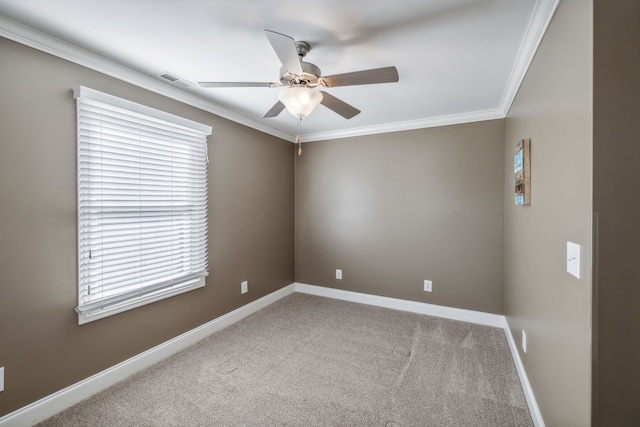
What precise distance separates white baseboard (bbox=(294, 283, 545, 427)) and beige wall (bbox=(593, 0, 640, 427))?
3.62ft

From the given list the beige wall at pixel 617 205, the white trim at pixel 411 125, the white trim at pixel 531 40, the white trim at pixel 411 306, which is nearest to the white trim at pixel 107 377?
the white trim at pixel 411 306

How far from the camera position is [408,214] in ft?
11.7

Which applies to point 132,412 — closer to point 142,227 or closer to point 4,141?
point 142,227

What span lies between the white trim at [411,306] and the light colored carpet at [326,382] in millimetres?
142

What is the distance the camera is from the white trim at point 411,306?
10.4 ft

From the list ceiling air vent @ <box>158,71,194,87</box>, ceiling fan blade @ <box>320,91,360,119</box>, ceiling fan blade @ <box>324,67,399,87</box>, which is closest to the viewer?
ceiling fan blade @ <box>324,67,399,87</box>

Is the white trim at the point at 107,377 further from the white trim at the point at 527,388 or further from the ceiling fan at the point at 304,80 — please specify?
the white trim at the point at 527,388

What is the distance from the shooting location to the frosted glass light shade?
5.91ft

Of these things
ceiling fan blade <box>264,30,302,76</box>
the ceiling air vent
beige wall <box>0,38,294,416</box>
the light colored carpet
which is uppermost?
the ceiling air vent

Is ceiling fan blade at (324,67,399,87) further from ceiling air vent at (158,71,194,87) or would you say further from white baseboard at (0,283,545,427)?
white baseboard at (0,283,545,427)

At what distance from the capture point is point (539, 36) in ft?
5.43

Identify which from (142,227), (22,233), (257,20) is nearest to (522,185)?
Result: (257,20)

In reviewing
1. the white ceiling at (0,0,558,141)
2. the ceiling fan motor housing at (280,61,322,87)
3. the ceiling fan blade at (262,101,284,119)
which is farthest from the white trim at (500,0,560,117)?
the ceiling fan blade at (262,101,284,119)

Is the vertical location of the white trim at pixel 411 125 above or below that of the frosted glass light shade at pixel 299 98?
above
